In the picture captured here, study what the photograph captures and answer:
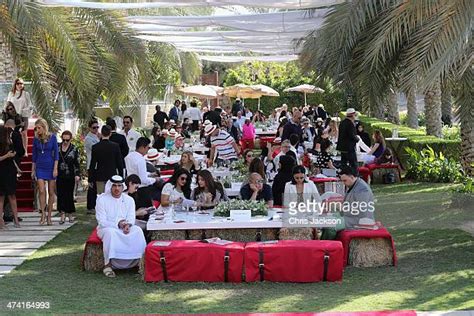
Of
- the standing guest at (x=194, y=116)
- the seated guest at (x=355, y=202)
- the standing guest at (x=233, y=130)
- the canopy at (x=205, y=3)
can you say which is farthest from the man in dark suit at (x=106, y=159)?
the standing guest at (x=194, y=116)

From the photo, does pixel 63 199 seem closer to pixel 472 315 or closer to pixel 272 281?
pixel 272 281

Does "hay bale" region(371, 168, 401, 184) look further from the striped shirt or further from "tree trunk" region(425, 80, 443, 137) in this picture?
the striped shirt

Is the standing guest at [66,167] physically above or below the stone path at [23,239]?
above

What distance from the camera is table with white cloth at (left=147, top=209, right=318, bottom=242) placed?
39.7 ft

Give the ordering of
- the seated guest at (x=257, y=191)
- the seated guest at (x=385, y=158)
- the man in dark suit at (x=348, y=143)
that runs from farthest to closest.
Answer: the seated guest at (x=385, y=158) → the man in dark suit at (x=348, y=143) → the seated guest at (x=257, y=191)

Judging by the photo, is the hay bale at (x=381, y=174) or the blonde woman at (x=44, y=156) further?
the hay bale at (x=381, y=174)

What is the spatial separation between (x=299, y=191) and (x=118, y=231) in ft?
8.72

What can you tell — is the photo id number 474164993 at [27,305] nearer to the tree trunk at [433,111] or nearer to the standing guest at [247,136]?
the tree trunk at [433,111]

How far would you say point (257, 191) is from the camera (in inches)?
532

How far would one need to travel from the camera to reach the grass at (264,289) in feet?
33.1

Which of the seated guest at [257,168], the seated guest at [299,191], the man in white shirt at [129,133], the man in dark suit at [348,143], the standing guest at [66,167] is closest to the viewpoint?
the seated guest at [299,191]

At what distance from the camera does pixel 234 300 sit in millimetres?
10453

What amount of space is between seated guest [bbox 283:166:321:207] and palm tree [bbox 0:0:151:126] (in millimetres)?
4814

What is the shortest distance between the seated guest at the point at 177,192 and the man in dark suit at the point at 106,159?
2.44 meters
